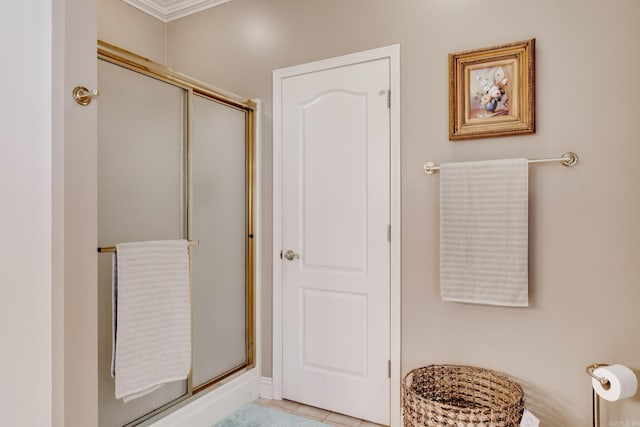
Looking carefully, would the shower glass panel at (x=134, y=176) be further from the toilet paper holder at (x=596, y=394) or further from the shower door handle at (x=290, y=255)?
the toilet paper holder at (x=596, y=394)

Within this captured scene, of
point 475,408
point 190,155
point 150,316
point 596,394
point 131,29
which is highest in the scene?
point 131,29

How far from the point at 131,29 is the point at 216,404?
8.36 ft

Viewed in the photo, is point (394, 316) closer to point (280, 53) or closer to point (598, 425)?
point (598, 425)

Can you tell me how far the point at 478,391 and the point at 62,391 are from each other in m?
1.76

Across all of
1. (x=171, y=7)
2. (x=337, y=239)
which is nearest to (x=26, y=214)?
(x=337, y=239)

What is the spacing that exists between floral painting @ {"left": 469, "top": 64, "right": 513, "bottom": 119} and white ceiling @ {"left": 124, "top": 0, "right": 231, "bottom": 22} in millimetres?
1828

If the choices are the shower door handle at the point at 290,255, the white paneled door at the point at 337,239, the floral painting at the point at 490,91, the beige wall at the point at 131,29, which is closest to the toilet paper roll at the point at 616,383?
the white paneled door at the point at 337,239

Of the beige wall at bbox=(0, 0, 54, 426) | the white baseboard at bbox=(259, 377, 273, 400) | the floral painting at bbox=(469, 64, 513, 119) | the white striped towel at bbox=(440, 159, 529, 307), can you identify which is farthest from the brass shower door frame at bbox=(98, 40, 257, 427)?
the floral painting at bbox=(469, 64, 513, 119)

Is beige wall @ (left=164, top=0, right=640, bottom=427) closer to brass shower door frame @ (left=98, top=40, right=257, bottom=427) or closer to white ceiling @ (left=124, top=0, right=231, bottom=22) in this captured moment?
brass shower door frame @ (left=98, top=40, right=257, bottom=427)

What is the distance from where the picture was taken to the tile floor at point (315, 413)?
2.26m

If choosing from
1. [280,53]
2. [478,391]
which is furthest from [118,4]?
[478,391]

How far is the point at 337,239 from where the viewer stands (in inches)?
92.7

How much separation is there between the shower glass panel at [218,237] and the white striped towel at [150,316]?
206mm

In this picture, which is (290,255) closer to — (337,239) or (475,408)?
(337,239)
